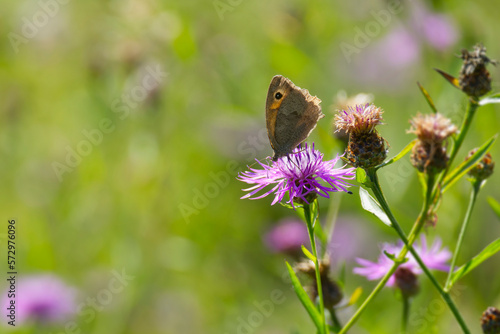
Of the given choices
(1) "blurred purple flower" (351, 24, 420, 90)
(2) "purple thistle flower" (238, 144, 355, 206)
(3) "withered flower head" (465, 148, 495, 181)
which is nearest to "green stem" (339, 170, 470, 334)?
(2) "purple thistle flower" (238, 144, 355, 206)

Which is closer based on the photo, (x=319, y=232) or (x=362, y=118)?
(x=362, y=118)

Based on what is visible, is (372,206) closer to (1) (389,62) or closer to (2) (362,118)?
(2) (362,118)

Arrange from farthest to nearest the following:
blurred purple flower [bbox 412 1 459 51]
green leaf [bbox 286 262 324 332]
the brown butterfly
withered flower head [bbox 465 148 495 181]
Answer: blurred purple flower [bbox 412 1 459 51] → the brown butterfly → withered flower head [bbox 465 148 495 181] → green leaf [bbox 286 262 324 332]

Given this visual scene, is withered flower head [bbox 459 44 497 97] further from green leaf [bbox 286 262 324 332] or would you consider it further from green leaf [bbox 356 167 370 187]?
green leaf [bbox 286 262 324 332]

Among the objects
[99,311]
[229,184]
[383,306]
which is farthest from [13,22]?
[383,306]

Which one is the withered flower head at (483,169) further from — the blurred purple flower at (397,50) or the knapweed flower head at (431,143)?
the blurred purple flower at (397,50)

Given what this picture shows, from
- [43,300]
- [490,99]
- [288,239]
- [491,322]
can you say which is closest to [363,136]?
[490,99]
